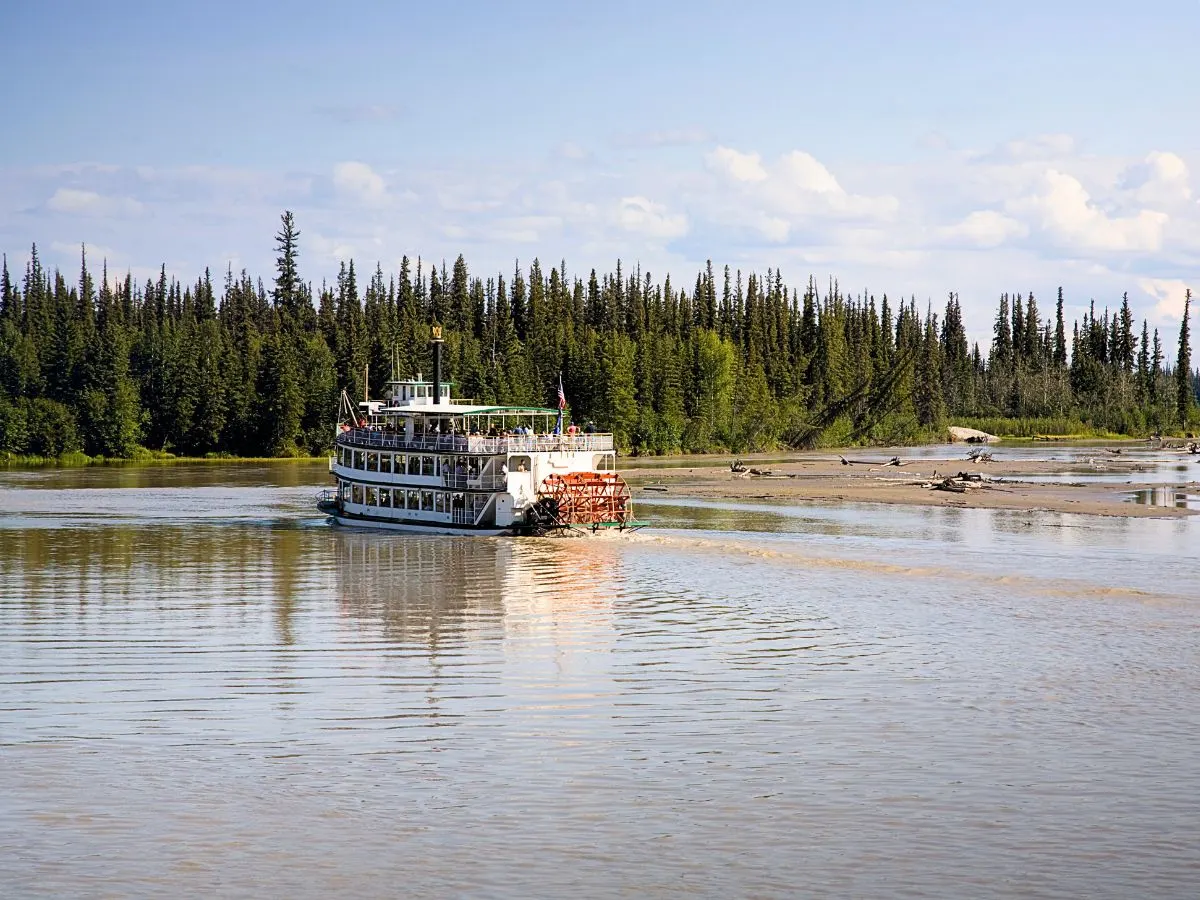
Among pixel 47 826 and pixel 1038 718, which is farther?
pixel 1038 718

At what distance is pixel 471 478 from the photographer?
6975 centimetres

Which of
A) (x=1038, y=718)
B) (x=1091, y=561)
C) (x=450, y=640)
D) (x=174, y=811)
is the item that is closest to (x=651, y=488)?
(x=1091, y=561)

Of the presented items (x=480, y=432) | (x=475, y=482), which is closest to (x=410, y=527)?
(x=475, y=482)

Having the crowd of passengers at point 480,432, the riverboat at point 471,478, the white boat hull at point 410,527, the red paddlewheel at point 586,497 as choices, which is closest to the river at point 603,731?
the red paddlewheel at point 586,497

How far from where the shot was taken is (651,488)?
107 m

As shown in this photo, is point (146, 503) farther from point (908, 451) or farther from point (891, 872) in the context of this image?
point (908, 451)

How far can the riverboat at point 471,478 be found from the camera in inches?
2677

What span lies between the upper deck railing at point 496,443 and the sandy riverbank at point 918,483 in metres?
29.5

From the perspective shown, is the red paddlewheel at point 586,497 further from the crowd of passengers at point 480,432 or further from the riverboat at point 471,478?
the crowd of passengers at point 480,432

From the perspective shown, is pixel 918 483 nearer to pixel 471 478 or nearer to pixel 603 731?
pixel 471 478

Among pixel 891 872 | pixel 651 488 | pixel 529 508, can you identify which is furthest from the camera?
pixel 651 488

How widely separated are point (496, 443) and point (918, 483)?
47.8 metres

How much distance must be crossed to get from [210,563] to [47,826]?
36.3 meters

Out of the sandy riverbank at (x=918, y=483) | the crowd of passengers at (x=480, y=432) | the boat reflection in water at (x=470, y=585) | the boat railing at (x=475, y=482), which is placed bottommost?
the boat reflection in water at (x=470, y=585)
